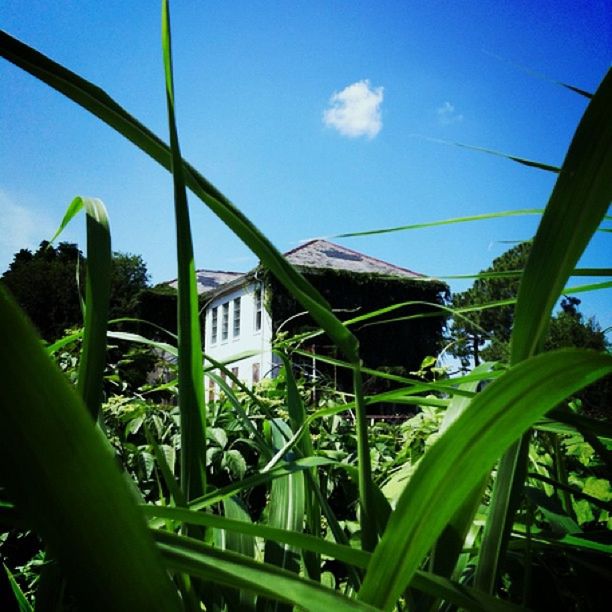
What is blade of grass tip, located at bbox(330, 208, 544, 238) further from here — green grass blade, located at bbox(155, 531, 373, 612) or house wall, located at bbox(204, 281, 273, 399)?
house wall, located at bbox(204, 281, 273, 399)

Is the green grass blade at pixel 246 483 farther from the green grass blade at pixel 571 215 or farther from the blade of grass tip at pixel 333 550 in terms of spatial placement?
the green grass blade at pixel 571 215

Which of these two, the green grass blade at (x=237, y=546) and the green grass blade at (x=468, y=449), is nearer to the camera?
the green grass blade at (x=468, y=449)

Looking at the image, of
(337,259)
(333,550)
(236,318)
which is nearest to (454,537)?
(333,550)

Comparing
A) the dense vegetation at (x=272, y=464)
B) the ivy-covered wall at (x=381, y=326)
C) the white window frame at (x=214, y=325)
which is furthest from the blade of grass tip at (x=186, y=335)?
the white window frame at (x=214, y=325)

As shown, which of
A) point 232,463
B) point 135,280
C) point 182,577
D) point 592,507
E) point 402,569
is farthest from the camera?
point 135,280

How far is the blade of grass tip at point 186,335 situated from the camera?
351mm

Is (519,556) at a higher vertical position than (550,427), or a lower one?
lower

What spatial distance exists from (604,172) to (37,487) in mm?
284

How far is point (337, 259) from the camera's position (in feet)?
78.4

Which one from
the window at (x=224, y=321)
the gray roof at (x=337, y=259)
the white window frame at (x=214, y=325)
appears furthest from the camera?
the white window frame at (x=214, y=325)

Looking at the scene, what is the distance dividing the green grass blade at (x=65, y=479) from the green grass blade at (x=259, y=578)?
0.22 feet

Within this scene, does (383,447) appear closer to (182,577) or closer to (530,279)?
(182,577)

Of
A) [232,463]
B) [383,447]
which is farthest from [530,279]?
[383,447]

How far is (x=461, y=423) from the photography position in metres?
0.25
